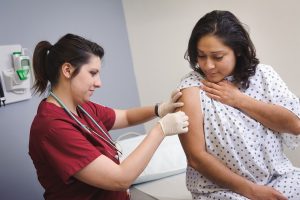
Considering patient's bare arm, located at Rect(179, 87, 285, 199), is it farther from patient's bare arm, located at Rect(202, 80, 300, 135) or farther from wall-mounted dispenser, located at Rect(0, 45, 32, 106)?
wall-mounted dispenser, located at Rect(0, 45, 32, 106)

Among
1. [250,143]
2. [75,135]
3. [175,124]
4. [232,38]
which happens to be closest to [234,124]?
[250,143]

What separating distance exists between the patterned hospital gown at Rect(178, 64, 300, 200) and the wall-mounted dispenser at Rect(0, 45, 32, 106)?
0.89m

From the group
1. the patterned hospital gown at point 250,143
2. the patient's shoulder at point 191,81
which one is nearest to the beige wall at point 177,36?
the patterned hospital gown at point 250,143

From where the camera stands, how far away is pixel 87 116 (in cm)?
139

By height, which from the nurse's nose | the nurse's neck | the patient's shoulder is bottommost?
the patient's shoulder

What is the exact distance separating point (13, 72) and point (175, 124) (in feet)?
3.23

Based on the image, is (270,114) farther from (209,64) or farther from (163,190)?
(163,190)

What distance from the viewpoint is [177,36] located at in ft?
8.03

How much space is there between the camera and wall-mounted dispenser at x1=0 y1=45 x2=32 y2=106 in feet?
5.41

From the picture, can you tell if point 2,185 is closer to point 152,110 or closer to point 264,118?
point 152,110

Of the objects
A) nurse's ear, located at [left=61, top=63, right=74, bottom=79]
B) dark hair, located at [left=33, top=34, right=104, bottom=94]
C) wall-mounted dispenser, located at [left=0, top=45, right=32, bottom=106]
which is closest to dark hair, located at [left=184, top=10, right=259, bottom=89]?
dark hair, located at [left=33, top=34, right=104, bottom=94]

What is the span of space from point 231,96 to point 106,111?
24.9 inches

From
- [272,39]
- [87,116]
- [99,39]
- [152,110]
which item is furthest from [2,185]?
[272,39]

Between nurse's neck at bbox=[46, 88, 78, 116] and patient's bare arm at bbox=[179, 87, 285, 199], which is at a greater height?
nurse's neck at bbox=[46, 88, 78, 116]
